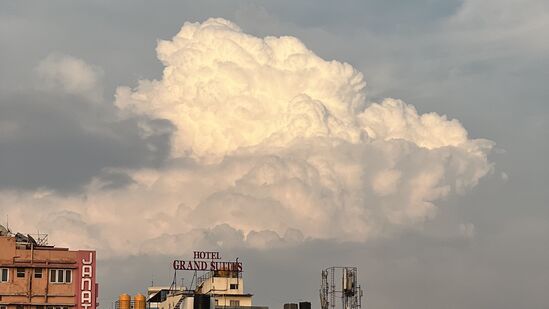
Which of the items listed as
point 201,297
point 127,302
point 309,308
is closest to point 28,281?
point 127,302

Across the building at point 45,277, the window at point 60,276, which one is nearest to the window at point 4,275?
the building at point 45,277

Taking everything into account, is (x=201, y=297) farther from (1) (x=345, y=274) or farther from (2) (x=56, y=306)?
(2) (x=56, y=306)

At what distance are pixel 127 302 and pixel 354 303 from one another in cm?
3592

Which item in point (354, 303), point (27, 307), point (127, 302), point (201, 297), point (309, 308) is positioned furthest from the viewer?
point (309, 308)

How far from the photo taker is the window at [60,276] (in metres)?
142

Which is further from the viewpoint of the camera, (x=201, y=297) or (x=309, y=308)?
(x=309, y=308)

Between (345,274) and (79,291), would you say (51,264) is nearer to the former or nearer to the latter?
(79,291)

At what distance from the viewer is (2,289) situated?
14025 cm

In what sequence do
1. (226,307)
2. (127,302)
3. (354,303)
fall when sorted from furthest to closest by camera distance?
(226,307) → (354,303) → (127,302)

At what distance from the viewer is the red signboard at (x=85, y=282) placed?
466ft

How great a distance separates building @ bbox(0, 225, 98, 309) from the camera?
461 feet

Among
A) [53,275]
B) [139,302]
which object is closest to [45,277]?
[53,275]

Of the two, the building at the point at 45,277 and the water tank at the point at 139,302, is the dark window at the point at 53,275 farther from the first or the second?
the water tank at the point at 139,302

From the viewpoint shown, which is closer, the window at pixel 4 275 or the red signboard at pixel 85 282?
the window at pixel 4 275
